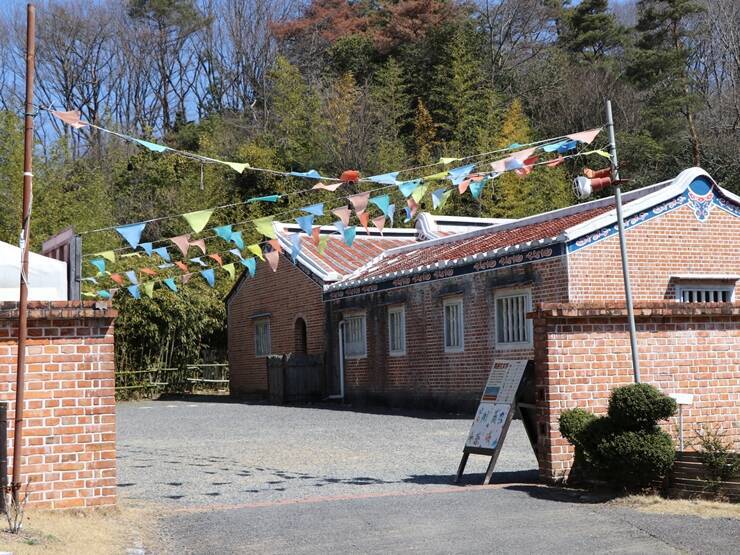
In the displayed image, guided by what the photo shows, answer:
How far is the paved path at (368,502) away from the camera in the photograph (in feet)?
24.4

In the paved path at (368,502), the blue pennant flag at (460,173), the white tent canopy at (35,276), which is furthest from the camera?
the blue pennant flag at (460,173)

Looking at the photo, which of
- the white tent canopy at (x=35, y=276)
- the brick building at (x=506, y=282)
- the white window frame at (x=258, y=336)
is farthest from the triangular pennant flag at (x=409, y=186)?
the white window frame at (x=258, y=336)

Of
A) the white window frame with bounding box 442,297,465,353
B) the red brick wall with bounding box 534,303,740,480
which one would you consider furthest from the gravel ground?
the white window frame with bounding box 442,297,465,353

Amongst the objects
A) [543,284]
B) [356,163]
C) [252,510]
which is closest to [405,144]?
[356,163]

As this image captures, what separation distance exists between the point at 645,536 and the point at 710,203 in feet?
43.4

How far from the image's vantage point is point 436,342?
21.5 metres

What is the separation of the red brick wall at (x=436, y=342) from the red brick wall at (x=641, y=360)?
7.19m

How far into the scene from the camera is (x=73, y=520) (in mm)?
8117

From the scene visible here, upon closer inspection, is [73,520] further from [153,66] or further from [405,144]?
[153,66]

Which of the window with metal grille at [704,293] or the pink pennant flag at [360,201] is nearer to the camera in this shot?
the pink pennant flag at [360,201]

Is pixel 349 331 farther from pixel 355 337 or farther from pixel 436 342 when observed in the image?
pixel 436 342

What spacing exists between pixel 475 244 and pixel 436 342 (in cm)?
240

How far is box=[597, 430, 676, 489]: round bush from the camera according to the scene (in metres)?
8.81

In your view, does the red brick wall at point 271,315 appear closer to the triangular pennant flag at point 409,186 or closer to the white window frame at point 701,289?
the white window frame at point 701,289
